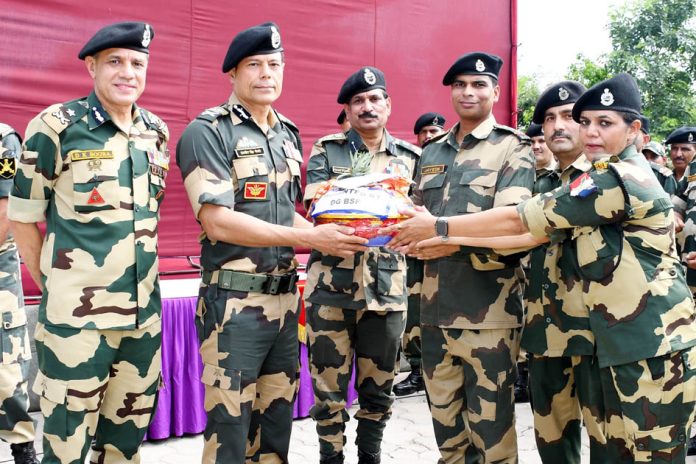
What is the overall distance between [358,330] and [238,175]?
1.20m

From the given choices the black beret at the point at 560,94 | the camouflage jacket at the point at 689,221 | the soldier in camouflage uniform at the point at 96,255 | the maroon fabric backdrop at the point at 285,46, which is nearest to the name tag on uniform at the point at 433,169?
the black beret at the point at 560,94

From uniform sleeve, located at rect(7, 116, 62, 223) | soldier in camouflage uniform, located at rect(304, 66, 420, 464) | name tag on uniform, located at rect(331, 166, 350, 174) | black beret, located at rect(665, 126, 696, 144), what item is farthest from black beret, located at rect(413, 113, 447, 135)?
uniform sleeve, located at rect(7, 116, 62, 223)

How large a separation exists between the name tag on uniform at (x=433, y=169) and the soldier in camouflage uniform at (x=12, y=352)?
2.05 m

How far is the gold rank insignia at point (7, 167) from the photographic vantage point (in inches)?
129

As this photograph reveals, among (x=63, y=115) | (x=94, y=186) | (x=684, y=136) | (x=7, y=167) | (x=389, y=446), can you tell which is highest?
(x=684, y=136)

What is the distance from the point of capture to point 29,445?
3459mm

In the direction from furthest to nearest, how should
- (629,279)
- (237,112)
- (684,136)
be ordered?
(684,136) < (237,112) < (629,279)

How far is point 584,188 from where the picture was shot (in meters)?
2.49

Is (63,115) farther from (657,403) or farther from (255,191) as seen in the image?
(657,403)

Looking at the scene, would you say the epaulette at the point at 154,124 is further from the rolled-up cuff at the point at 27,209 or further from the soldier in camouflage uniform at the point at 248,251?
the rolled-up cuff at the point at 27,209

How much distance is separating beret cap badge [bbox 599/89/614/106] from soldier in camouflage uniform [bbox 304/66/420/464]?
3.47 feet

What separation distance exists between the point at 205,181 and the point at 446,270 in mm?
1160

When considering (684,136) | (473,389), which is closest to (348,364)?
(473,389)

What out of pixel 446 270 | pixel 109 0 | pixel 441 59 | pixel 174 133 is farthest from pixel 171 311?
pixel 441 59
